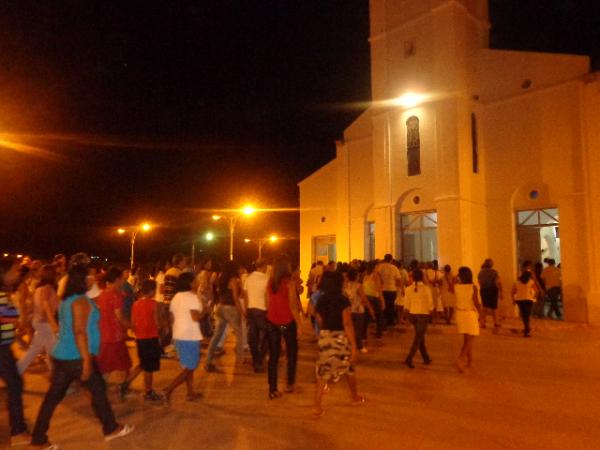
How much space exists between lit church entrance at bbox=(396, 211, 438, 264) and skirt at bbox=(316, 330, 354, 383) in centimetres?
1316

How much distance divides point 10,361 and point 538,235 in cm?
1559

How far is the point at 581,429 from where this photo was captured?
547cm

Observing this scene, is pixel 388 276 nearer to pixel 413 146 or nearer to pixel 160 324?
pixel 160 324

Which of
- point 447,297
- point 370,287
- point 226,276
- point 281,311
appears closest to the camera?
point 281,311

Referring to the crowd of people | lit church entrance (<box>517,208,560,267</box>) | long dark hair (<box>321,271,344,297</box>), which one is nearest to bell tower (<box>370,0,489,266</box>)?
lit church entrance (<box>517,208,560,267</box>)

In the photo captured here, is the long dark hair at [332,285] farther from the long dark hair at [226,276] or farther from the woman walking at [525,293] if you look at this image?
the woman walking at [525,293]

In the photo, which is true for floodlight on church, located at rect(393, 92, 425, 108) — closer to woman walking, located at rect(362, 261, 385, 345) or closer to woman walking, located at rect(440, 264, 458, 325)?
woman walking, located at rect(440, 264, 458, 325)

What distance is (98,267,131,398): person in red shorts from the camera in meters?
6.19

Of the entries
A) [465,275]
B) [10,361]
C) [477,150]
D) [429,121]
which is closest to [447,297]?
[477,150]

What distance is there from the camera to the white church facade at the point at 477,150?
15195mm

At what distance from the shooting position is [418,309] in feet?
28.6

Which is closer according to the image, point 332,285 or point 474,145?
point 332,285

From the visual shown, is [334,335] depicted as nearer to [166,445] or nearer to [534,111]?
[166,445]

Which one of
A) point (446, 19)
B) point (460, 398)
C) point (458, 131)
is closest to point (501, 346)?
point (460, 398)
